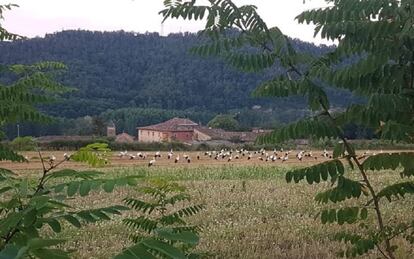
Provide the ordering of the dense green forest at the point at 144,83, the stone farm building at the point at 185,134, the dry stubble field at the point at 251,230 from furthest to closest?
the stone farm building at the point at 185,134
the dense green forest at the point at 144,83
the dry stubble field at the point at 251,230

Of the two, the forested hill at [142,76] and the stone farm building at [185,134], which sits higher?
the forested hill at [142,76]

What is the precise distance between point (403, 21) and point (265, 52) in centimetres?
61

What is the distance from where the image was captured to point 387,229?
2.69 meters

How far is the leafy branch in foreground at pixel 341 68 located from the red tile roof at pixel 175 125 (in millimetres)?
54642

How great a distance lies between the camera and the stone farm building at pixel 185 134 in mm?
56531

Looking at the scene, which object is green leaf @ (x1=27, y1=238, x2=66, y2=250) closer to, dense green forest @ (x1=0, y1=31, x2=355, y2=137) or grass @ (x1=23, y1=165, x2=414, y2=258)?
grass @ (x1=23, y1=165, x2=414, y2=258)

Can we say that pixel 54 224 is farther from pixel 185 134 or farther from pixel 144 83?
pixel 144 83

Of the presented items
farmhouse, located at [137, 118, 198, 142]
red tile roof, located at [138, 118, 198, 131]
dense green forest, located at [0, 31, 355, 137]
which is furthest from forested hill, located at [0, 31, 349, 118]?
farmhouse, located at [137, 118, 198, 142]

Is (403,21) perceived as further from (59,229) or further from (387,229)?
(59,229)

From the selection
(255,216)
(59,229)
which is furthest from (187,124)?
(59,229)

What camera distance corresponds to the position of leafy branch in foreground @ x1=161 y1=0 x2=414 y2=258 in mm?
2330

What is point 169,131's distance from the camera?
56938 mm

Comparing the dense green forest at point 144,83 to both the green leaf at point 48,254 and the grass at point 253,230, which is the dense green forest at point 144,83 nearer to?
the grass at point 253,230

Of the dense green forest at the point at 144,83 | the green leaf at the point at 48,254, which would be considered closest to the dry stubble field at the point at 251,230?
the green leaf at the point at 48,254
